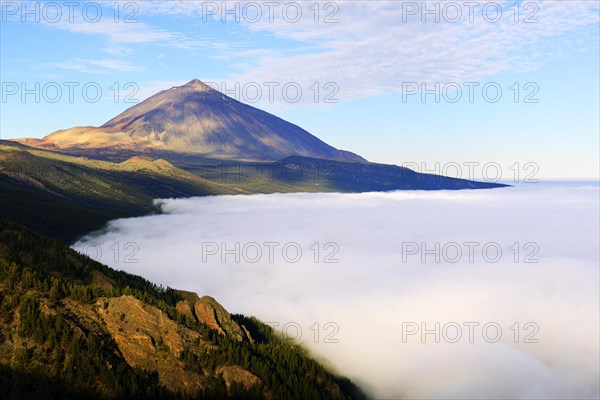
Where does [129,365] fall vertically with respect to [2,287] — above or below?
below

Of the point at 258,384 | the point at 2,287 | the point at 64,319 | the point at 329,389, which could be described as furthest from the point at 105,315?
the point at 329,389

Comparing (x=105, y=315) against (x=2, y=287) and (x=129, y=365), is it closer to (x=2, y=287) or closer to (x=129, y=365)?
(x=129, y=365)

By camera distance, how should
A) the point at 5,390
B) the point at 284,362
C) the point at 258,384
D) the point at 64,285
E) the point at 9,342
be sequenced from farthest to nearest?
the point at 284,362
the point at 64,285
the point at 258,384
the point at 9,342
the point at 5,390

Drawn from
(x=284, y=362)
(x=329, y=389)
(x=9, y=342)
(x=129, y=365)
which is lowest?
(x=329, y=389)

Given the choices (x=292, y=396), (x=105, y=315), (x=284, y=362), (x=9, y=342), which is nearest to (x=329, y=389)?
(x=284, y=362)

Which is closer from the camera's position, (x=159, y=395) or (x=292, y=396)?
(x=159, y=395)

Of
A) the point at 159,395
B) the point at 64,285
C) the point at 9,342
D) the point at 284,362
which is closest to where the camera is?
the point at 9,342
